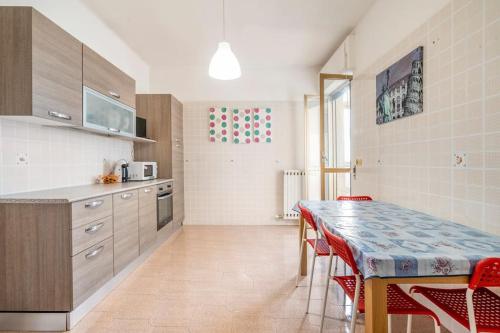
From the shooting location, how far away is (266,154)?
4742 millimetres

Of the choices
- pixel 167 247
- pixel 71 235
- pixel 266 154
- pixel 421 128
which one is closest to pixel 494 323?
pixel 421 128

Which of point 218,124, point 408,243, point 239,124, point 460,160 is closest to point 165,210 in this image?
→ point 218,124

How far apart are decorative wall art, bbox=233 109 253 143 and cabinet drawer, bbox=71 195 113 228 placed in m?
2.71

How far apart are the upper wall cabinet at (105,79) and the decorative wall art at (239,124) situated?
163 centimetres

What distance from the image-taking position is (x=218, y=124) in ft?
15.4

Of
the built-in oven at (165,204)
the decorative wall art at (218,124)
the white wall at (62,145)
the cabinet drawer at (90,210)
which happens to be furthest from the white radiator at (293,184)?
the cabinet drawer at (90,210)

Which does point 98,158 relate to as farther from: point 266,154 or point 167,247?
point 266,154

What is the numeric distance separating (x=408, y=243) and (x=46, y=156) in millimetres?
2758

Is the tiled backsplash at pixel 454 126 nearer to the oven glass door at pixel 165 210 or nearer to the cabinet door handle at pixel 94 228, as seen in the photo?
the cabinet door handle at pixel 94 228

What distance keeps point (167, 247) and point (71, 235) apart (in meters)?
1.87

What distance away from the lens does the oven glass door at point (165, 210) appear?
3497mm

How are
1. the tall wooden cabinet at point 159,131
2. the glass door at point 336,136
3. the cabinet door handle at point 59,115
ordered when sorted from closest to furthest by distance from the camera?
the cabinet door handle at point 59,115, the glass door at point 336,136, the tall wooden cabinet at point 159,131

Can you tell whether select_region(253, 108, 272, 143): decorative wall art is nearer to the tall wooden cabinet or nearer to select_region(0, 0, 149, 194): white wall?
the tall wooden cabinet

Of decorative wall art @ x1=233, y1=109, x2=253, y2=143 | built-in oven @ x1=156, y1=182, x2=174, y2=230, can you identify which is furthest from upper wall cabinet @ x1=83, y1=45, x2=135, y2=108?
decorative wall art @ x1=233, y1=109, x2=253, y2=143
